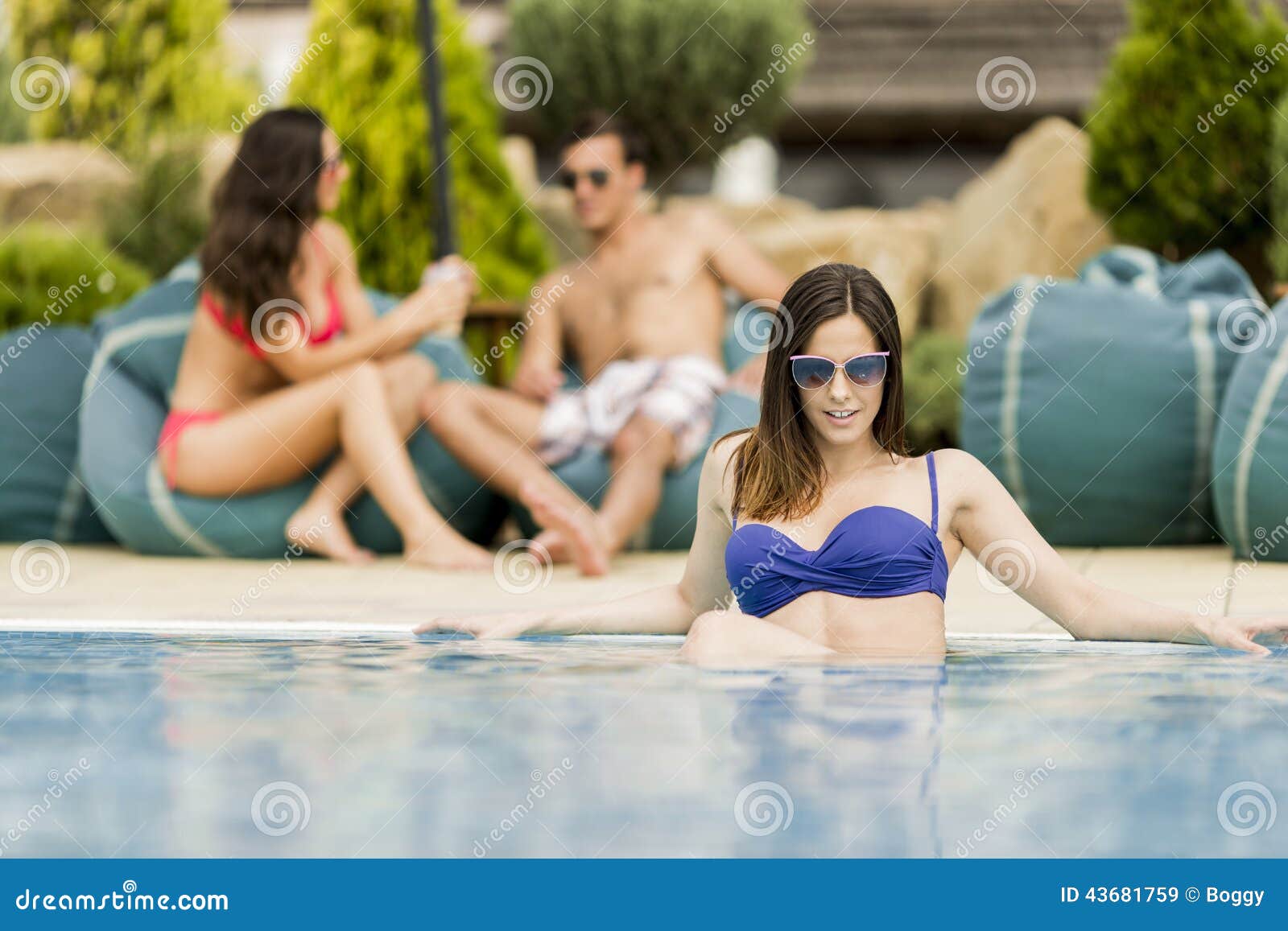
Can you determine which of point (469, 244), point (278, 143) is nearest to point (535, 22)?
point (469, 244)

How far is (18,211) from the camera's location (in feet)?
36.2

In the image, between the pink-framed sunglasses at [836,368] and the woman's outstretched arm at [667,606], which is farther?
the woman's outstretched arm at [667,606]

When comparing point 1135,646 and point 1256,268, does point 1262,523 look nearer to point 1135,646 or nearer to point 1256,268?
point 1135,646

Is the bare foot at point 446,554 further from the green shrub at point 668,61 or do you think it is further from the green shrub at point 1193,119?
the green shrub at point 668,61

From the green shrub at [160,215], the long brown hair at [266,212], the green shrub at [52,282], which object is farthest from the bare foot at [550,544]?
the green shrub at [160,215]

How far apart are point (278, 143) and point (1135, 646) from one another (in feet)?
11.5

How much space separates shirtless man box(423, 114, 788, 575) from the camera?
18.4 feet

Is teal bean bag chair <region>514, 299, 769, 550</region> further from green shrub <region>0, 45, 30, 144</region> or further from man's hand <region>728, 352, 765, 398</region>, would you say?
green shrub <region>0, 45, 30, 144</region>

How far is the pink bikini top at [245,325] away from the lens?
18.4 ft

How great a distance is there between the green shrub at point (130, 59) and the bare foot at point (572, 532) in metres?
7.70

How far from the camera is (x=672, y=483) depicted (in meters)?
5.77

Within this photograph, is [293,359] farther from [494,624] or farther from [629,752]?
[629,752]

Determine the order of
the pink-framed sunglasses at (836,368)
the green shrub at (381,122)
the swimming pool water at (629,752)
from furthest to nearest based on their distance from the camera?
1. the green shrub at (381,122)
2. the pink-framed sunglasses at (836,368)
3. the swimming pool water at (629,752)

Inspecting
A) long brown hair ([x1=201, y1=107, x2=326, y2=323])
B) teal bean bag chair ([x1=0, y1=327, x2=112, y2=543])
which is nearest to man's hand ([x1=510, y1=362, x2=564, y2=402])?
long brown hair ([x1=201, y1=107, x2=326, y2=323])
